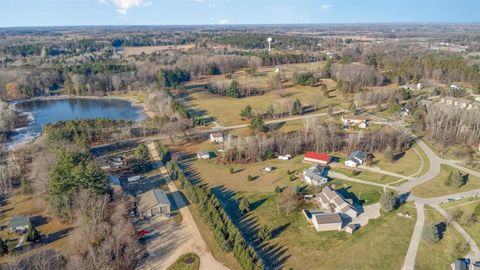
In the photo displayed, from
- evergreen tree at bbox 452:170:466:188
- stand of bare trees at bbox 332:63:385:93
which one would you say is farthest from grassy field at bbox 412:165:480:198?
stand of bare trees at bbox 332:63:385:93

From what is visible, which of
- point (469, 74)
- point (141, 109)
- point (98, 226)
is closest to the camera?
point (98, 226)

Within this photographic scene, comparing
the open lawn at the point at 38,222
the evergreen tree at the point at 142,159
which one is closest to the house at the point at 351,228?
the open lawn at the point at 38,222

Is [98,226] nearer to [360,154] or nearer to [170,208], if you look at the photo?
[170,208]

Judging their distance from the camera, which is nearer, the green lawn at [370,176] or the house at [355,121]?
the green lawn at [370,176]

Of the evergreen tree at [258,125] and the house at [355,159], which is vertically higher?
the evergreen tree at [258,125]

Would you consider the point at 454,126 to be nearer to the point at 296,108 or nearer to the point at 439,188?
the point at 439,188

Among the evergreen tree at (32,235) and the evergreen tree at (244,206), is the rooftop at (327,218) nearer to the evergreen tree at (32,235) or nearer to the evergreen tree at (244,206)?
the evergreen tree at (244,206)

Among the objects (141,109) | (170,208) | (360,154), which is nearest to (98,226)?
(170,208)
